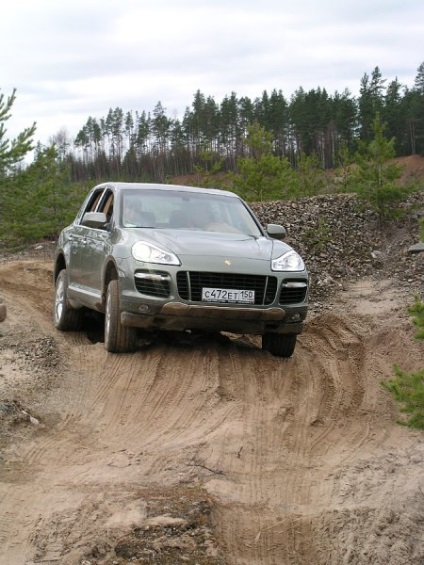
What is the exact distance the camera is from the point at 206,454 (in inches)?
216

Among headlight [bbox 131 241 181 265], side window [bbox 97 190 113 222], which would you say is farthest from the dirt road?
side window [bbox 97 190 113 222]

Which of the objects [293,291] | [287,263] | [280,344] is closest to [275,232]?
[287,263]

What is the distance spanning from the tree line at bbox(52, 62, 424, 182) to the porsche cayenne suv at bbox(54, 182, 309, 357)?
206 feet

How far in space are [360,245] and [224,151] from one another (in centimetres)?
7535

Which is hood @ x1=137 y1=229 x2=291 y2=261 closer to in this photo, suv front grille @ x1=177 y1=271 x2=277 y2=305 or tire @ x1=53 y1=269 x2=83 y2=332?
suv front grille @ x1=177 y1=271 x2=277 y2=305

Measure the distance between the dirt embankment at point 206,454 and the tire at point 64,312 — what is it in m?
0.18

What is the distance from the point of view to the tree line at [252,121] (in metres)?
77.8

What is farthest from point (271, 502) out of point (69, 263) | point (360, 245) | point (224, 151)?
point (224, 151)

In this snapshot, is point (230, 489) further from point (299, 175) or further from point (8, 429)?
point (299, 175)

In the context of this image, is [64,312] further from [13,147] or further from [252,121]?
[252,121]

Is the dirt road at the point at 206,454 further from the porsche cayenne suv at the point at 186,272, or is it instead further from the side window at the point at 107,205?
the side window at the point at 107,205

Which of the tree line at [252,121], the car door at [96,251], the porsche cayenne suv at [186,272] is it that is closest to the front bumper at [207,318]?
the porsche cayenne suv at [186,272]

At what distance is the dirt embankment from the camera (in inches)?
169

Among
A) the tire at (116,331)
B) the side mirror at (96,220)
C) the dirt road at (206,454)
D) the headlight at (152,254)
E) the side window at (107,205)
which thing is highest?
the side window at (107,205)
